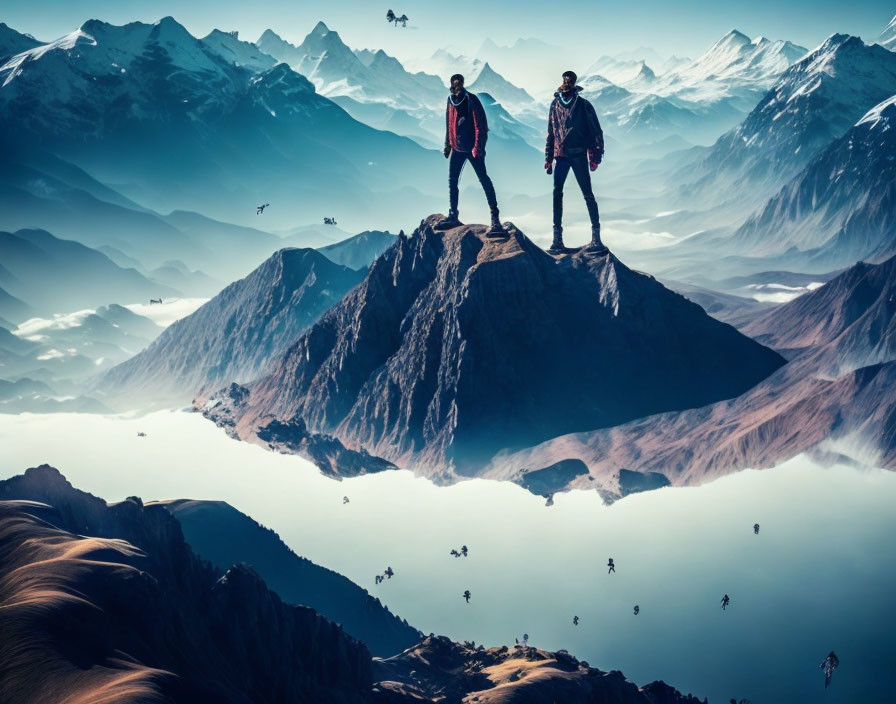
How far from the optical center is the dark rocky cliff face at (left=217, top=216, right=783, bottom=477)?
187250 mm

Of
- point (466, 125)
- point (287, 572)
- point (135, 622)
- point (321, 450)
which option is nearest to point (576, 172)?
point (466, 125)

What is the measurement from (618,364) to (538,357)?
13.4 metres

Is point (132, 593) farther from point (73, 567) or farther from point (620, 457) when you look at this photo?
point (620, 457)

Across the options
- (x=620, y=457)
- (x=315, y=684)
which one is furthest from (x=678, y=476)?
(x=315, y=684)

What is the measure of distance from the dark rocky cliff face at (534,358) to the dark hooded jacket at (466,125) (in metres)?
26.7

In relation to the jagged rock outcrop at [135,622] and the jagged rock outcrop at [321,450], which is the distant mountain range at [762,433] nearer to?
the jagged rock outcrop at [321,450]

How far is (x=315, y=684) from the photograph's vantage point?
334 feet

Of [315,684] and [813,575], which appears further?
[813,575]

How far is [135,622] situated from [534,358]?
375ft

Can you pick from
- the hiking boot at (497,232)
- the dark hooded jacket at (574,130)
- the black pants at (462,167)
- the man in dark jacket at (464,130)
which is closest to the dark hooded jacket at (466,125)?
the man in dark jacket at (464,130)

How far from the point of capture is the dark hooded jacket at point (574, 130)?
16200 centimetres

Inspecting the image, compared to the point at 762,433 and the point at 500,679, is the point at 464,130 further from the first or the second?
the point at 500,679

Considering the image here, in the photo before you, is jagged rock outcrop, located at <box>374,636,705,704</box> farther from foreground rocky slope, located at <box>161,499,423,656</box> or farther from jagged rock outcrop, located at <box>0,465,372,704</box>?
foreground rocky slope, located at <box>161,499,423,656</box>

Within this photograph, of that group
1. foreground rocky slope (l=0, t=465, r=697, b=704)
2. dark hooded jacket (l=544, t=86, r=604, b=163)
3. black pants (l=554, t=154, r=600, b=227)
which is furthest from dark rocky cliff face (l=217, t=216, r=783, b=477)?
foreground rocky slope (l=0, t=465, r=697, b=704)
